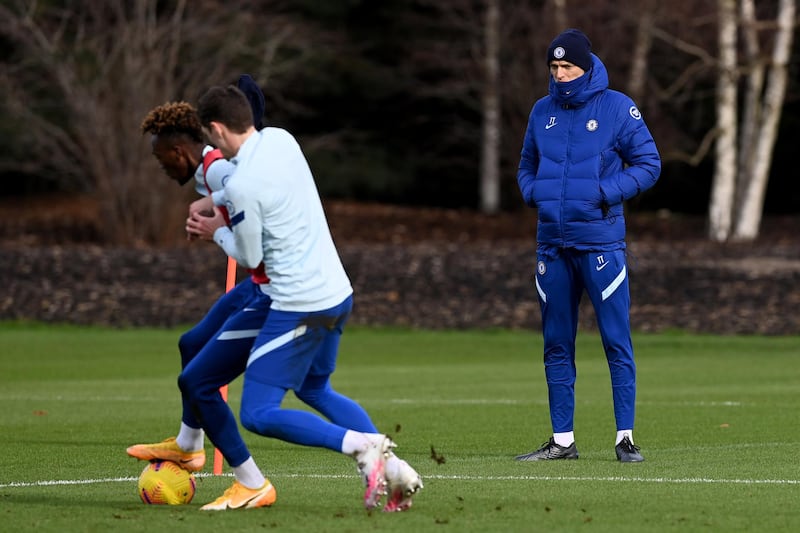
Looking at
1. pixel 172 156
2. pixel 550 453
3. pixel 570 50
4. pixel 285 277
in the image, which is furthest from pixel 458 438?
pixel 285 277

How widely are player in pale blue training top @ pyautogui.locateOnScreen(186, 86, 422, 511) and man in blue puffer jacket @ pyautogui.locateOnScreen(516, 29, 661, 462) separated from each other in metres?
2.74

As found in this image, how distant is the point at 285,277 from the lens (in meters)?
7.47

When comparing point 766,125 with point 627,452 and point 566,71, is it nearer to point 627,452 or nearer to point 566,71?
point 566,71

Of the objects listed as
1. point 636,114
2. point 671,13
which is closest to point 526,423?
point 636,114

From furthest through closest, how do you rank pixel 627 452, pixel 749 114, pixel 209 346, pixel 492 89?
pixel 492 89
pixel 749 114
pixel 627 452
pixel 209 346

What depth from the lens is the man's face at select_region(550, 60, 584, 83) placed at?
993cm

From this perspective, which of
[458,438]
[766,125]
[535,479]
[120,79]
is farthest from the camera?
[766,125]

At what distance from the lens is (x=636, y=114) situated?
10070mm

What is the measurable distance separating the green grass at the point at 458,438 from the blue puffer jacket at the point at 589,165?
58.2 inches

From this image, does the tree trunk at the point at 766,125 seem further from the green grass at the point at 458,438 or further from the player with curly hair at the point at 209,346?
the player with curly hair at the point at 209,346

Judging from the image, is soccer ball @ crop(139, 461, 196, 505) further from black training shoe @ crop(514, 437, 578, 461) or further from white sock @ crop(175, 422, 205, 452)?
black training shoe @ crop(514, 437, 578, 461)

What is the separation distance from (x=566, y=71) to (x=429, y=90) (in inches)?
1131

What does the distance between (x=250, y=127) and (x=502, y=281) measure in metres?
18.4

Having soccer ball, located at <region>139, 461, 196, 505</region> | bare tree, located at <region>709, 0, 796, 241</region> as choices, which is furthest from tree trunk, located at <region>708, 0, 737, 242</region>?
soccer ball, located at <region>139, 461, 196, 505</region>
